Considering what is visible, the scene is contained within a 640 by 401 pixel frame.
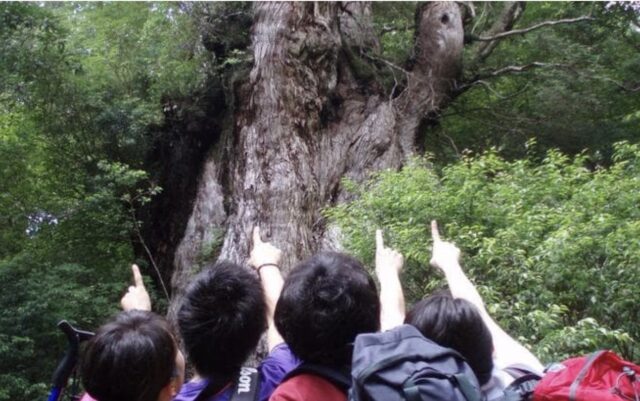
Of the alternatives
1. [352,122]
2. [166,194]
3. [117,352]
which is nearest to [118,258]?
[166,194]

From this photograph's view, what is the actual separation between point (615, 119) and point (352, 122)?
4.84 metres

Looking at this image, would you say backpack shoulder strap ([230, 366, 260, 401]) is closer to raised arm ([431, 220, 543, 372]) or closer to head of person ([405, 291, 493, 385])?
head of person ([405, 291, 493, 385])

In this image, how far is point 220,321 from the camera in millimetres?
2252

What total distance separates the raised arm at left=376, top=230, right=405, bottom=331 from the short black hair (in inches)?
19.4

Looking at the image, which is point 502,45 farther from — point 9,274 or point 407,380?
point 407,380

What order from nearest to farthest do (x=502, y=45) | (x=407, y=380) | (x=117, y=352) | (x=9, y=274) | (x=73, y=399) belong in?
(x=407, y=380) < (x=117, y=352) < (x=73, y=399) < (x=9, y=274) < (x=502, y=45)

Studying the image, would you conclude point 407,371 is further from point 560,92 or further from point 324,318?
point 560,92

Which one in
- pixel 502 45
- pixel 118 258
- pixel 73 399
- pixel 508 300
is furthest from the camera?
pixel 502 45

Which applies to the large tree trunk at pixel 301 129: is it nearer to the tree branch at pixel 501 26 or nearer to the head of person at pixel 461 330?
the tree branch at pixel 501 26

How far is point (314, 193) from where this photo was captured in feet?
29.0

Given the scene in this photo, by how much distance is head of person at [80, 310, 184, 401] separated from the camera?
2.04 m

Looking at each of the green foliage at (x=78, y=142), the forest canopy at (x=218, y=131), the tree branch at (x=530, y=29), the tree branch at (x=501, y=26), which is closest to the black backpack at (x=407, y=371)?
the forest canopy at (x=218, y=131)

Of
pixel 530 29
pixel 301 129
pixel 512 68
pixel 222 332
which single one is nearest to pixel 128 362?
pixel 222 332

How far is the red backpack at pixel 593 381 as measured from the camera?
1811mm
